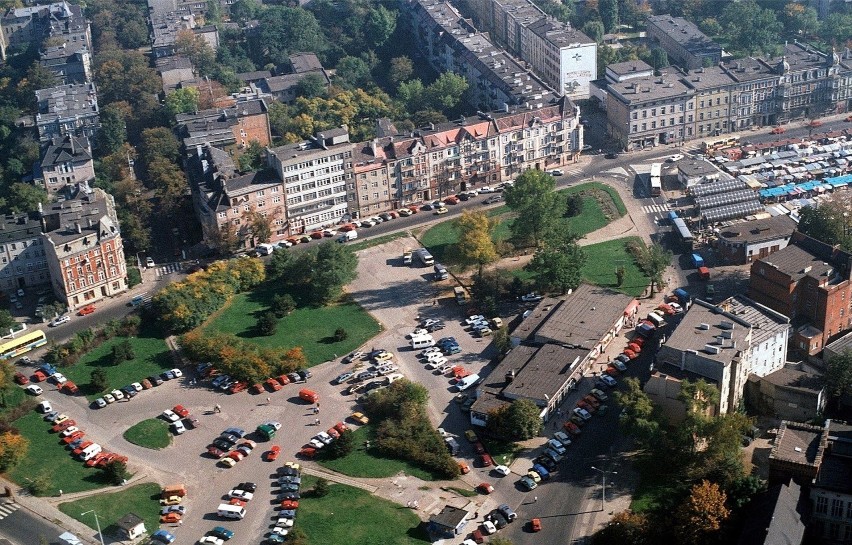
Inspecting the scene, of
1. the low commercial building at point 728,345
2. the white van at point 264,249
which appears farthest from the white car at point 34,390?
the low commercial building at point 728,345

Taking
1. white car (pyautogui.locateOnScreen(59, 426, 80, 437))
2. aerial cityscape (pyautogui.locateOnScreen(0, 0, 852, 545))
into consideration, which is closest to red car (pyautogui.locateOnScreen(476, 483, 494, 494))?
aerial cityscape (pyautogui.locateOnScreen(0, 0, 852, 545))

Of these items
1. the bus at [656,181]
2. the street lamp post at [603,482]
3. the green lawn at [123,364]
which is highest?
the bus at [656,181]

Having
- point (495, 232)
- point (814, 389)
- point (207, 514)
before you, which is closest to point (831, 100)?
point (495, 232)

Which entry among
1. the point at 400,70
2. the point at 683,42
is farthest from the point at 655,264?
the point at 400,70

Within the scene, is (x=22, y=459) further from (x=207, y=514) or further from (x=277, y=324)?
(x=277, y=324)

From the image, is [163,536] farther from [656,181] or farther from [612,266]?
[656,181]

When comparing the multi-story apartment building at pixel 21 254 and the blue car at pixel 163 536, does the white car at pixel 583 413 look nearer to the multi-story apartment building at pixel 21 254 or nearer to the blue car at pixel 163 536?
the blue car at pixel 163 536
